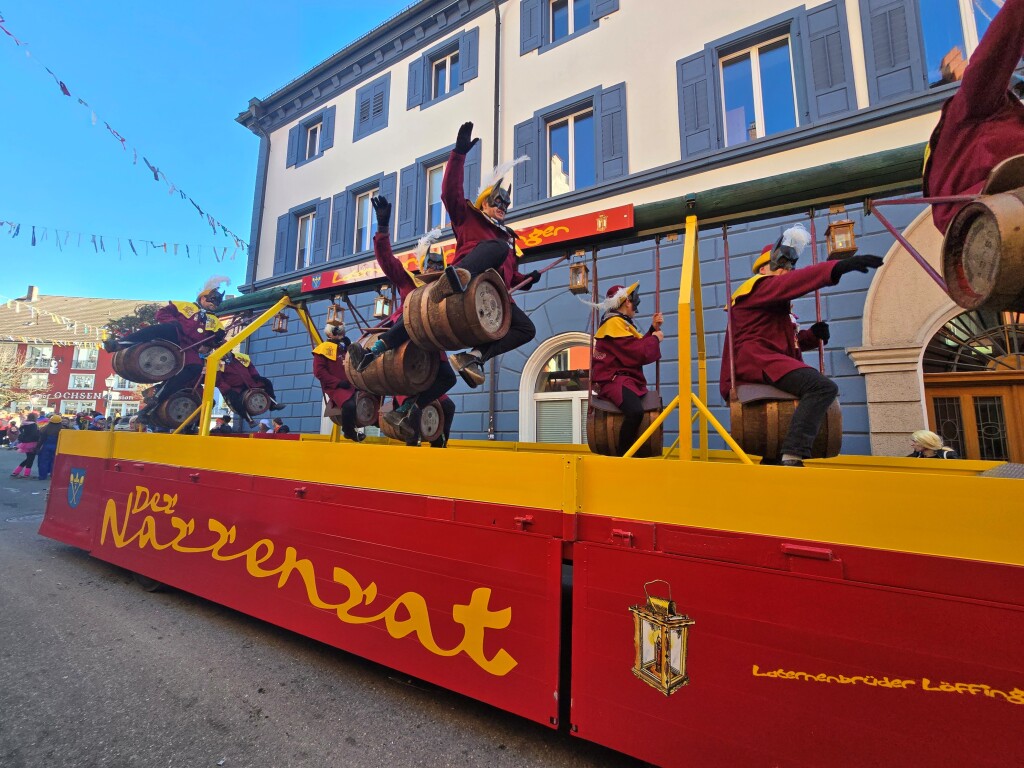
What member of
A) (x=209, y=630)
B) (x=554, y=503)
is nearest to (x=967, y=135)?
(x=554, y=503)

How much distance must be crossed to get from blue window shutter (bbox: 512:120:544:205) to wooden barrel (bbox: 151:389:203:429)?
643cm

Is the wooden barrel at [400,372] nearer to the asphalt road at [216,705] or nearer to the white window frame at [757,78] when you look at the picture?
the asphalt road at [216,705]

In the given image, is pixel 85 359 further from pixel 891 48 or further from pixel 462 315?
pixel 891 48

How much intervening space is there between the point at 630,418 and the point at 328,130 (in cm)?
1338

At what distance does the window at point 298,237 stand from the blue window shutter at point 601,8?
756 cm

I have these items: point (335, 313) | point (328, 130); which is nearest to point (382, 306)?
point (335, 313)

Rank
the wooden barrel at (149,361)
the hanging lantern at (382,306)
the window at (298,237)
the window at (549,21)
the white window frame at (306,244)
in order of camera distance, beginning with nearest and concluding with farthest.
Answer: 1. the hanging lantern at (382,306)
2. the wooden barrel at (149,361)
3. the window at (549,21)
4. the window at (298,237)
5. the white window frame at (306,244)

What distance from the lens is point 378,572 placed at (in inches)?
102

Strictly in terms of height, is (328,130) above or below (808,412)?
above

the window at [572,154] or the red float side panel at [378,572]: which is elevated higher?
the window at [572,154]

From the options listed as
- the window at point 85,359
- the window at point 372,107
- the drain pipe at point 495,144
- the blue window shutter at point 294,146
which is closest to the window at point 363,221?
the window at point 372,107

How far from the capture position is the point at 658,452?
3.11m

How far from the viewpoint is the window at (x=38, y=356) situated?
34.5 meters

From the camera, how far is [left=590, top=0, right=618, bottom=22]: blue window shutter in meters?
8.56
